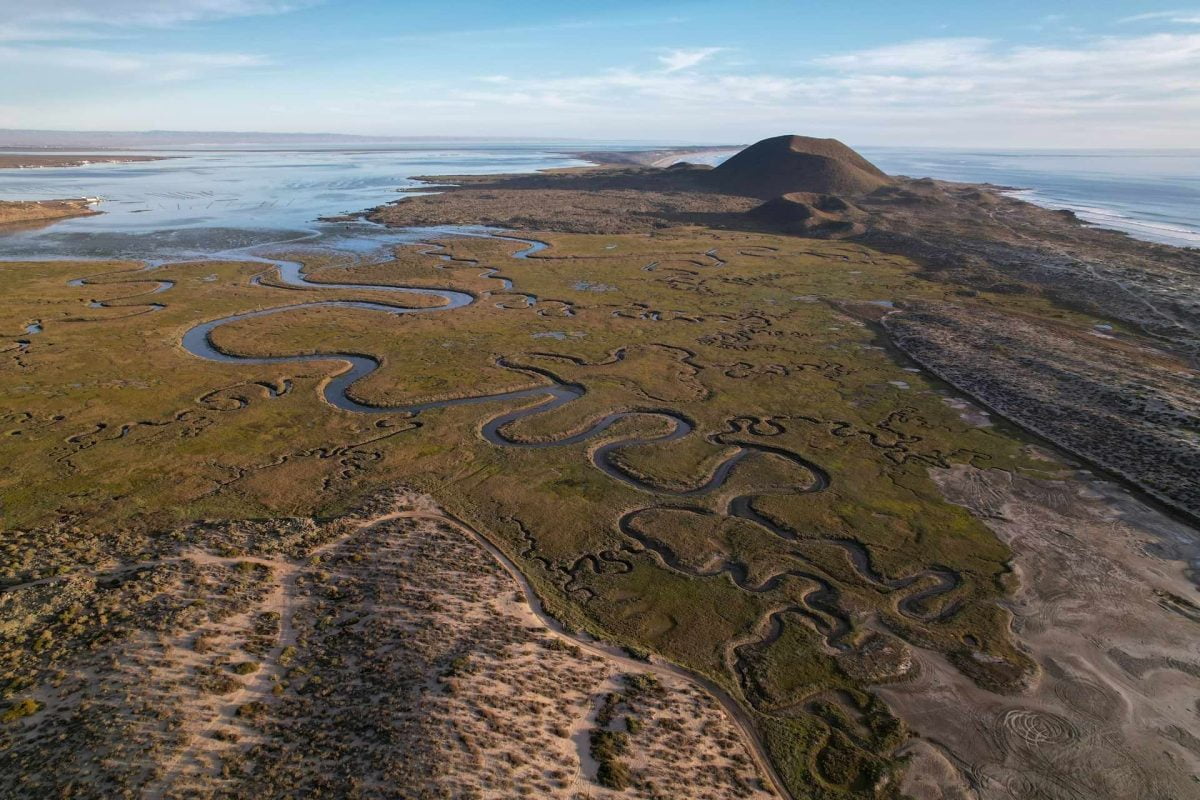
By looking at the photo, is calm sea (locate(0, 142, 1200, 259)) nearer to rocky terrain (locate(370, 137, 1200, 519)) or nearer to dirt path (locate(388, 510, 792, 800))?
rocky terrain (locate(370, 137, 1200, 519))

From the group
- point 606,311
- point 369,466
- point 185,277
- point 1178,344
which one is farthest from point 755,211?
point 369,466

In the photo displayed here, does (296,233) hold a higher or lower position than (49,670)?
higher

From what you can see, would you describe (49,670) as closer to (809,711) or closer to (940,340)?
(809,711)

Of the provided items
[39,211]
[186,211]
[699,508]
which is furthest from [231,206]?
[699,508]

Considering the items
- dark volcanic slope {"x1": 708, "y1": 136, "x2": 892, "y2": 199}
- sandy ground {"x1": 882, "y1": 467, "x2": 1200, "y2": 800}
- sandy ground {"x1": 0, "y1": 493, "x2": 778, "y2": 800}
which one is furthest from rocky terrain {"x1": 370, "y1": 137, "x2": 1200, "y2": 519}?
sandy ground {"x1": 0, "y1": 493, "x2": 778, "y2": 800}

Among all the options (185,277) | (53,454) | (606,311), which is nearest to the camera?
(53,454)

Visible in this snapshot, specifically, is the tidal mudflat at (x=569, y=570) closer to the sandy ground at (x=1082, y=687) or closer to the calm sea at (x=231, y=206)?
the sandy ground at (x=1082, y=687)

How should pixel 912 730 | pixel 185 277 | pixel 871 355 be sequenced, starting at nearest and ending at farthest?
pixel 912 730, pixel 871 355, pixel 185 277
